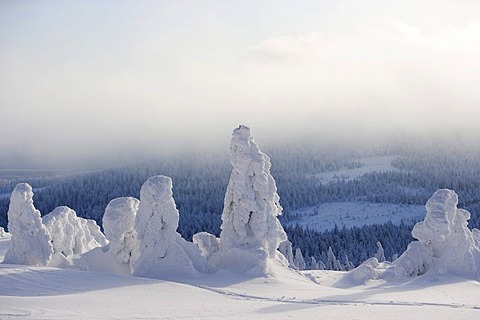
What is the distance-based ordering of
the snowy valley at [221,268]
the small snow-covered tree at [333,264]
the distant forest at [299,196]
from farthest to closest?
the distant forest at [299,196] < the small snow-covered tree at [333,264] < the snowy valley at [221,268]

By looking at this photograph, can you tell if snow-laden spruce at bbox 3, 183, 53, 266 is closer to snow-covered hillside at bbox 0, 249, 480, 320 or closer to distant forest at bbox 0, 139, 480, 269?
snow-covered hillside at bbox 0, 249, 480, 320

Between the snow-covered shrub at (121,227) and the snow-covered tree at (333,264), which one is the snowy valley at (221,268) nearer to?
the snow-covered shrub at (121,227)

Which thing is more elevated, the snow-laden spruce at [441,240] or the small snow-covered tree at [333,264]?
the snow-laden spruce at [441,240]

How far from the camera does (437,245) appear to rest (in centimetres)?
3856

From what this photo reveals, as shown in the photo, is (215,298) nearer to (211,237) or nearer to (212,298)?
(212,298)

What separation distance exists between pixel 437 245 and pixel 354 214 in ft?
376

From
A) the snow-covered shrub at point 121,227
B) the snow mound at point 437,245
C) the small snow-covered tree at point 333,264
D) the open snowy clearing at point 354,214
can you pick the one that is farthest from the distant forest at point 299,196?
the snow-covered shrub at point 121,227

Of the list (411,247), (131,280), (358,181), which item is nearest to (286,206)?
(358,181)

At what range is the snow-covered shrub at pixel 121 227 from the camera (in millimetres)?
33969

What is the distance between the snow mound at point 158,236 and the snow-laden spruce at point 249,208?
3307 millimetres

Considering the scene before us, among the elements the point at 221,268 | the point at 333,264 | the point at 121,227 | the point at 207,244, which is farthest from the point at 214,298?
the point at 333,264

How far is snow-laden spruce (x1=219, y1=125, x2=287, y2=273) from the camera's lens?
3547 centimetres

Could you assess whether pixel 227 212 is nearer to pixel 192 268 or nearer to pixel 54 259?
pixel 192 268

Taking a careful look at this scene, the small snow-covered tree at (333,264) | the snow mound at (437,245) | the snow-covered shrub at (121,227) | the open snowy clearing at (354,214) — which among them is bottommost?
the open snowy clearing at (354,214)
